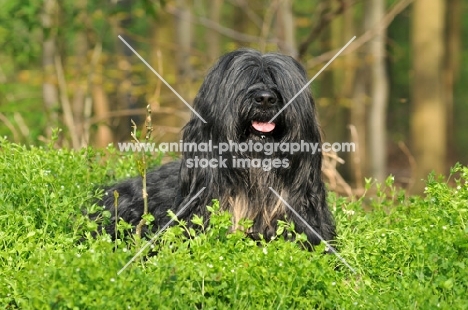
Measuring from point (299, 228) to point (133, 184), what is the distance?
1.59 m

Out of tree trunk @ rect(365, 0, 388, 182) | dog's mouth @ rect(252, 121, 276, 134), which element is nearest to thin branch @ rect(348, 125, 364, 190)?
dog's mouth @ rect(252, 121, 276, 134)

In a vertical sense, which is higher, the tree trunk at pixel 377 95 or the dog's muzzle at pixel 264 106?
the dog's muzzle at pixel 264 106

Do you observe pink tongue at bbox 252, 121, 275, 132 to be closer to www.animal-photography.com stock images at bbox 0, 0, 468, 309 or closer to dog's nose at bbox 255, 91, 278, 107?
www.animal-photography.com stock images at bbox 0, 0, 468, 309

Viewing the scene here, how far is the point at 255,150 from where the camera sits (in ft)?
17.5

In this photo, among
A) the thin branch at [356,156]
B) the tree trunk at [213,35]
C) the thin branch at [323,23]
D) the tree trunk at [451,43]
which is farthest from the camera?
the tree trunk at [451,43]

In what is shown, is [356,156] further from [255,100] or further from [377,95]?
[377,95]

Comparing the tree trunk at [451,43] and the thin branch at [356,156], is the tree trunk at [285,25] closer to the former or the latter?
the thin branch at [356,156]

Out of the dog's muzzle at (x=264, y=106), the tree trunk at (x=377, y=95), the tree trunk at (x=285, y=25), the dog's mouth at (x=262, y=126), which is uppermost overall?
the tree trunk at (x=285, y=25)

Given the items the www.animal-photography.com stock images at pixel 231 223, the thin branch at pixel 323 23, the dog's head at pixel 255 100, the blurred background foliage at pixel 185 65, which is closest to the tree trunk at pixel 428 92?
the blurred background foliage at pixel 185 65

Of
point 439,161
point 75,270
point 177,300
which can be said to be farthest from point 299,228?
point 439,161

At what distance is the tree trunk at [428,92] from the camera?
1448 cm

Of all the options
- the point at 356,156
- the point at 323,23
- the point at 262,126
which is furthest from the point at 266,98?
the point at 323,23

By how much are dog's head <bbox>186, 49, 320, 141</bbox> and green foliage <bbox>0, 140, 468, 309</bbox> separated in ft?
1.98

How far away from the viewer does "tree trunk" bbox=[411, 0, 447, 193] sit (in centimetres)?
1448
